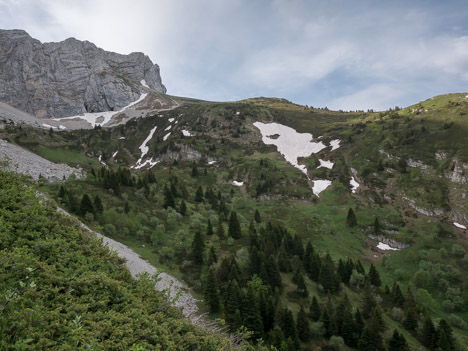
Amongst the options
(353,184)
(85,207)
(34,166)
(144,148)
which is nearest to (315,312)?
(85,207)

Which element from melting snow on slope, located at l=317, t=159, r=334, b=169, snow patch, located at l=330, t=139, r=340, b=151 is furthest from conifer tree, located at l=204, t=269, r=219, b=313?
snow patch, located at l=330, t=139, r=340, b=151

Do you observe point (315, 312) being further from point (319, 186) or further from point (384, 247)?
point (319, 186)

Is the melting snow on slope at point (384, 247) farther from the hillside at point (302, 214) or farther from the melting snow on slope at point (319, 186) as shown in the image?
the melting snow on slope at point (319, 186)

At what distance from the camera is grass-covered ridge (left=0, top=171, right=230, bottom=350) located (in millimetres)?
8000

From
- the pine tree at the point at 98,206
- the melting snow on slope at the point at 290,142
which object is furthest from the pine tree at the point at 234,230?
the melting snow on slope at the point at 290,142

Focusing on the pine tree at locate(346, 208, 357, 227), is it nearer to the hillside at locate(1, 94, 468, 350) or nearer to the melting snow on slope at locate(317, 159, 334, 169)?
the hillside at locate(1, 94, 468, 350)

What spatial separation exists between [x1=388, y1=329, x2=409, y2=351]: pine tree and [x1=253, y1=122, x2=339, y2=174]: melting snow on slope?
312 ft

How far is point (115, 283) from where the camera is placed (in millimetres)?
12242

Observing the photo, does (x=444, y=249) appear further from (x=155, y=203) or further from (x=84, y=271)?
(x=84, y=271)

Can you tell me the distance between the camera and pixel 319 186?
4326 inches

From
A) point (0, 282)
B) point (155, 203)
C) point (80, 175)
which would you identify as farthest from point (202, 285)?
point (80, 175)

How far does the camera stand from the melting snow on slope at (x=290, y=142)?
473ft

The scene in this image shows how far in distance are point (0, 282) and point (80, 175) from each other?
250 ft

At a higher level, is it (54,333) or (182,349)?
(54,333)
